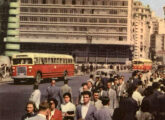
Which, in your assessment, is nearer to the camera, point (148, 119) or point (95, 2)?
point (148, 119)

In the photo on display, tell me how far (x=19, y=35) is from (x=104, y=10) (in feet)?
83.5

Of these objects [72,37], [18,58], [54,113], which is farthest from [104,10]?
[54,113]

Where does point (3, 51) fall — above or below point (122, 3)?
below

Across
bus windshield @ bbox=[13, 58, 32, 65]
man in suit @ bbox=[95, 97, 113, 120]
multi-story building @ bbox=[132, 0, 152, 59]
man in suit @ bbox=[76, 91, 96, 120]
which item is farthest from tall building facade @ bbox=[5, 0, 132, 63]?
man in suit @ bbox=[95, 97, 113, 120]

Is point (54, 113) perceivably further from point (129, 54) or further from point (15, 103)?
point (129, 54)

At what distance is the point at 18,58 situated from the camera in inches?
1444

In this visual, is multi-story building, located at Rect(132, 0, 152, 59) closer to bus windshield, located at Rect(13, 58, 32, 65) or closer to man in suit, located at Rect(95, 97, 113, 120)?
bus windshield, located at Rect(13, 58, 32, 65)

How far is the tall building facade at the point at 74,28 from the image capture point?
116m

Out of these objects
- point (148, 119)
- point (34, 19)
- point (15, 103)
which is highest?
point (34, 19)

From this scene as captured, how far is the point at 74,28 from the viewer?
120m

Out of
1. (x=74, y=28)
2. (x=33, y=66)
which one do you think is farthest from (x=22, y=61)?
(x=74, y=28)

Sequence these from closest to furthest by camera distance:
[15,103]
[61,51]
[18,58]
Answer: [15,103], [18,58], [61,51]

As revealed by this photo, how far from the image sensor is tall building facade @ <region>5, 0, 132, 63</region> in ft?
382

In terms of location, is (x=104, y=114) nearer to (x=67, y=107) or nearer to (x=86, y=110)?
(x=86, y=110)
